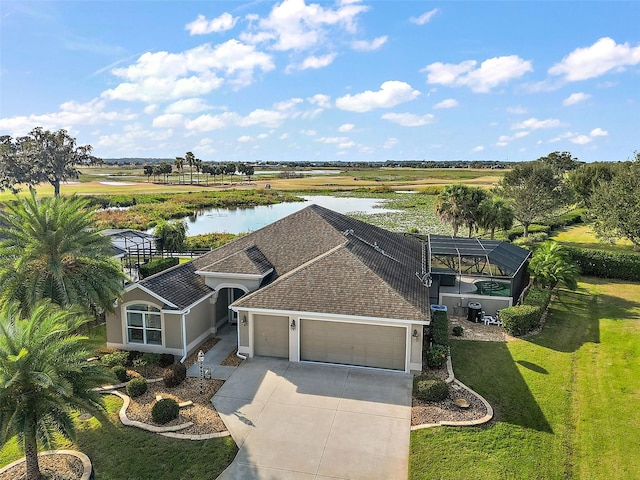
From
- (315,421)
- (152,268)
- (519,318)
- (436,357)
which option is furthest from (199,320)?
(519,318)

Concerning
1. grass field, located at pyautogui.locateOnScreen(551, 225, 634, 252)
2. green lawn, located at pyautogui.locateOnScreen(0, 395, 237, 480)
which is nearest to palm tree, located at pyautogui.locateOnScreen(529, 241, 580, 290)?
grass field, located at pyautogui.locateOnScreen(551, 225, 634, 252)

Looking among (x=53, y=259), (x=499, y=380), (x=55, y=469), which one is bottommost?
(x=55, y=469)

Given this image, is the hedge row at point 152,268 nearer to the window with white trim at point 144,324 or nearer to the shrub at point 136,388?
the window with white trim at point 144,324

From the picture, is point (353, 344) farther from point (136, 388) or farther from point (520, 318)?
point (520, 318)

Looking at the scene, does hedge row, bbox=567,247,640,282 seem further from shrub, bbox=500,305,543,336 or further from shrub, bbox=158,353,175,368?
shrub, bbox=158,353,175,368

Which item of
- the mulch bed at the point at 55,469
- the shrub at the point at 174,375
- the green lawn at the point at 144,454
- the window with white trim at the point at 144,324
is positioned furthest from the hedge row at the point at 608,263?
the mulch bed at the point at 55,469

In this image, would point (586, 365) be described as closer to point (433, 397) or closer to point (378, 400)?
point (433, 397)

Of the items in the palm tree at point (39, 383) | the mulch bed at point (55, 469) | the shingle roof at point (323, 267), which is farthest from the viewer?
the shingle roof at point (323, 267)
